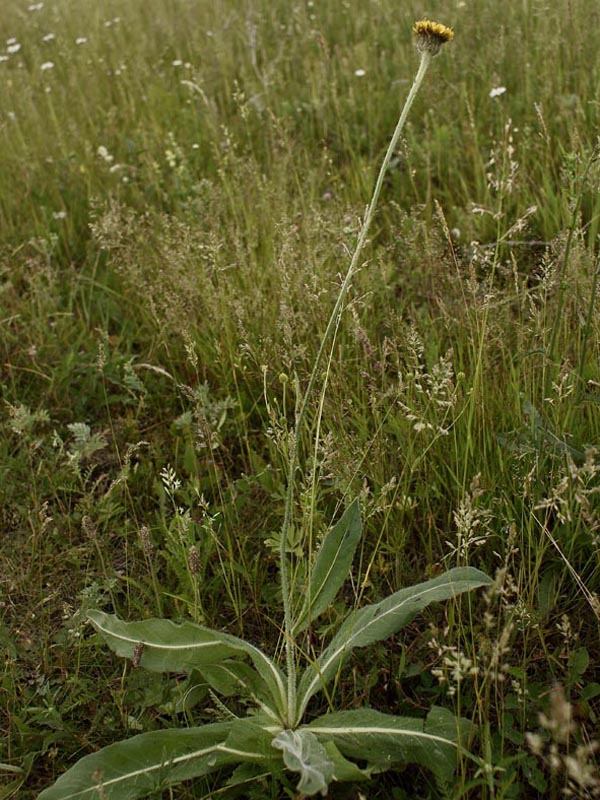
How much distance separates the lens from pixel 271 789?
4.51 ft

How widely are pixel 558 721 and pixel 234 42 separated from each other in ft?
16.3

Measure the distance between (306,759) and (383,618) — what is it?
0.33m

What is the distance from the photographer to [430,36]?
132 centimetres

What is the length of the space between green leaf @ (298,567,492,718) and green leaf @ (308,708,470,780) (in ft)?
0.30

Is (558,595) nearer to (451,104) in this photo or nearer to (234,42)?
(451,104)

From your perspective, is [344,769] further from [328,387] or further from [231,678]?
[328,387]

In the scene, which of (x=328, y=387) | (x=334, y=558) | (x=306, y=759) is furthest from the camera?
(x=328, y=387)

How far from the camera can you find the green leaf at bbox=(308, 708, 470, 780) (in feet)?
4.36

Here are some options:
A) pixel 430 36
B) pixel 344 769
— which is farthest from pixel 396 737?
pixel 430 36

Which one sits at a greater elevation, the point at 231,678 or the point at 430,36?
the point at 430,36

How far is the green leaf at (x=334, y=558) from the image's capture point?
1.63 meters

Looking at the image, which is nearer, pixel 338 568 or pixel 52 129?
pixel 338 568

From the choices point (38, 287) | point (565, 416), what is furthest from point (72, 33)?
point (565, 416)

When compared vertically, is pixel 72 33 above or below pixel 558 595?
above
